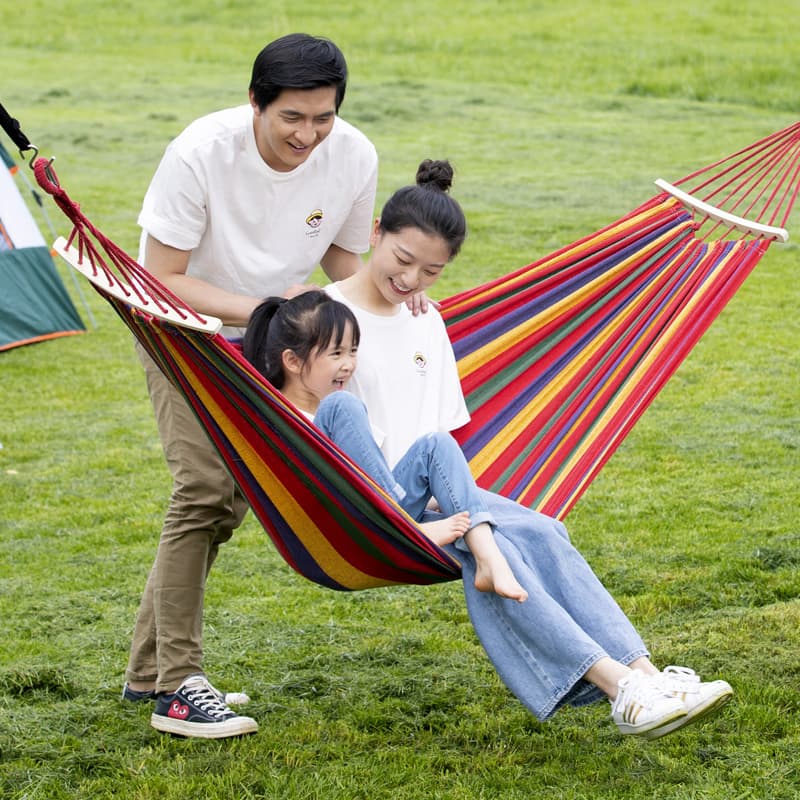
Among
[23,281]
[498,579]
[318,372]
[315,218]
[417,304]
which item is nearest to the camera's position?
[498,579]

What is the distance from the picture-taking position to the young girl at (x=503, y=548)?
2.32 meters

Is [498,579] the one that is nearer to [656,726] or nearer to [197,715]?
[656,726]

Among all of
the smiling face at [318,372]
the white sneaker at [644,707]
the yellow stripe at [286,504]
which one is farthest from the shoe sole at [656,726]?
the smiling face at [318,372]

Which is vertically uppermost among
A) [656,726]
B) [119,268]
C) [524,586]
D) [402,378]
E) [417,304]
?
[119,268]

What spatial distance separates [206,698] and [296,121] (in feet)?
3.64

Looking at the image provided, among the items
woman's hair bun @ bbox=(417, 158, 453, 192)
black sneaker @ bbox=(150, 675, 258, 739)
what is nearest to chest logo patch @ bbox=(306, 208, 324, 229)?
woman's hair bun @ bbox=(417, 158, 453, 192)

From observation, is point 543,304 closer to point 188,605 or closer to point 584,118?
point 188,605

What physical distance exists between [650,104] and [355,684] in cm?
1129

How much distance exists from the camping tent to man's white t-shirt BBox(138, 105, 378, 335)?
4309 mm

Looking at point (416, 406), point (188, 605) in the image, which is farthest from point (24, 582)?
A: point (416, 406)

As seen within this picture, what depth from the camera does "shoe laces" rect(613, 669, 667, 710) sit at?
227cm

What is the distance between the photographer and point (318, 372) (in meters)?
2.62

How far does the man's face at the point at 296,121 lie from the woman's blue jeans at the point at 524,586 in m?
0.47

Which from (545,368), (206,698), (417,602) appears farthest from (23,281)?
(206,698)
